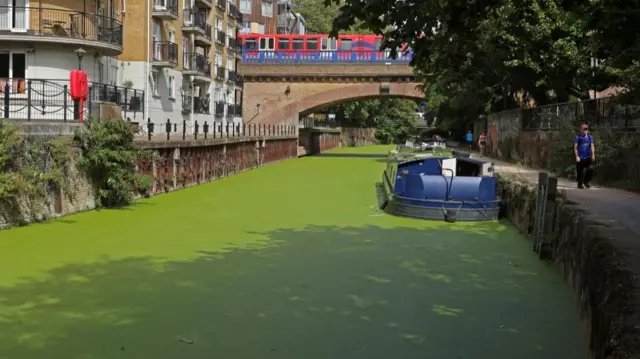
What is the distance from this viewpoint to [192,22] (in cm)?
4125

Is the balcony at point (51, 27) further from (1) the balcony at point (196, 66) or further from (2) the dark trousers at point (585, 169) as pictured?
(2) the dark trousers at point (585, 169)

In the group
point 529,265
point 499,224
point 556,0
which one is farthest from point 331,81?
point 556,0

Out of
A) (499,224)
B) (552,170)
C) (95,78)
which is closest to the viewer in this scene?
(499,224)

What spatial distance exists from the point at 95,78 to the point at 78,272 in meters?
20.6

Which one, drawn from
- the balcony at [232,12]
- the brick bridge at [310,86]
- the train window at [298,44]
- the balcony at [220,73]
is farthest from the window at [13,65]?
the train window at [298,44]

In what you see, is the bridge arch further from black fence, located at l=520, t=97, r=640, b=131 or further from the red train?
black fence, located at l=520, t=97, r=640, b=131

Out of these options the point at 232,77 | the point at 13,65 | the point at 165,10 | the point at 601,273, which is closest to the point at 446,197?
the point at 601,273

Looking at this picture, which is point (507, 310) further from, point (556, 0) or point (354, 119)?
point (354, 119)

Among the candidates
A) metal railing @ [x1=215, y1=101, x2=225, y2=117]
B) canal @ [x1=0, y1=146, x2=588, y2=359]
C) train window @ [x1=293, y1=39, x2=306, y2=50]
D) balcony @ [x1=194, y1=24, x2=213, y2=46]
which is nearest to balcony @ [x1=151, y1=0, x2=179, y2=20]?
balcony @ [x1=194, y1=24, x2=213, y2=46]

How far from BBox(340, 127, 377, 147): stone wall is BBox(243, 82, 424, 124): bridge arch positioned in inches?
823

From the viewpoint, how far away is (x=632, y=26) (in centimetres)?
652

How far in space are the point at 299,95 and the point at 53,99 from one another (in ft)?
95.8

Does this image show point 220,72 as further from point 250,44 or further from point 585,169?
point 585,169

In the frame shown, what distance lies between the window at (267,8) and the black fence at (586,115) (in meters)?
55.7
